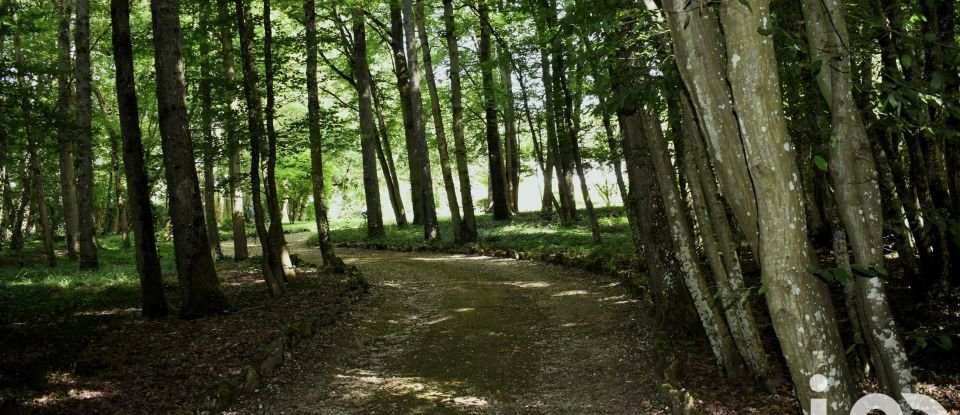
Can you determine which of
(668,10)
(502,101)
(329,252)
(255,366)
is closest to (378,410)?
(255,366)

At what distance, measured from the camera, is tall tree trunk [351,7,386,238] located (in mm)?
20547

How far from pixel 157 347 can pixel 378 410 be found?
3.39 m

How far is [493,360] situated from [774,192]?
16.0 feet

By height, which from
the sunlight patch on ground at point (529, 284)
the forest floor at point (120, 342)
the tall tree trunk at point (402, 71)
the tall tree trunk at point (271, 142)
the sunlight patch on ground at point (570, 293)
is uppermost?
the tall tree trunk at point (402, 71)

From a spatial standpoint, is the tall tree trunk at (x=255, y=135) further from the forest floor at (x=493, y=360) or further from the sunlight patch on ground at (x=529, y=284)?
the sunlight patch on ground at (x=529, y=284)

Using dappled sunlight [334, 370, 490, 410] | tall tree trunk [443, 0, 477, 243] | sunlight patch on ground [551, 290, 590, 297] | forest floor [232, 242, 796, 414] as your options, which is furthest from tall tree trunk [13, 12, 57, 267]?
tall tree trunk [443, 0, 477, 243]

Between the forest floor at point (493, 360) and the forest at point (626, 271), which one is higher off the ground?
the forest at point (626, 271)

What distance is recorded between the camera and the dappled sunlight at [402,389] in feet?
20.3

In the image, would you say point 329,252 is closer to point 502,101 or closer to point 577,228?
point 577,228

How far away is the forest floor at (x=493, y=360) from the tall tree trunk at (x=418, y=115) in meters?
7.54

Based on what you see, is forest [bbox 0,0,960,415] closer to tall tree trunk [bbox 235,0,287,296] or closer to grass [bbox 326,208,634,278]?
tall tree trunk [bbox 235,0,287,296]

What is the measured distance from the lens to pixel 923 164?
6816mm

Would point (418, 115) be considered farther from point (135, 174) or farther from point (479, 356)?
point (479, 356)

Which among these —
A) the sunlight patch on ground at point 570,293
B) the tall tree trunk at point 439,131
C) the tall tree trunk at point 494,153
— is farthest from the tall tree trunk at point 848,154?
the tall tree trunk at point 494,153
